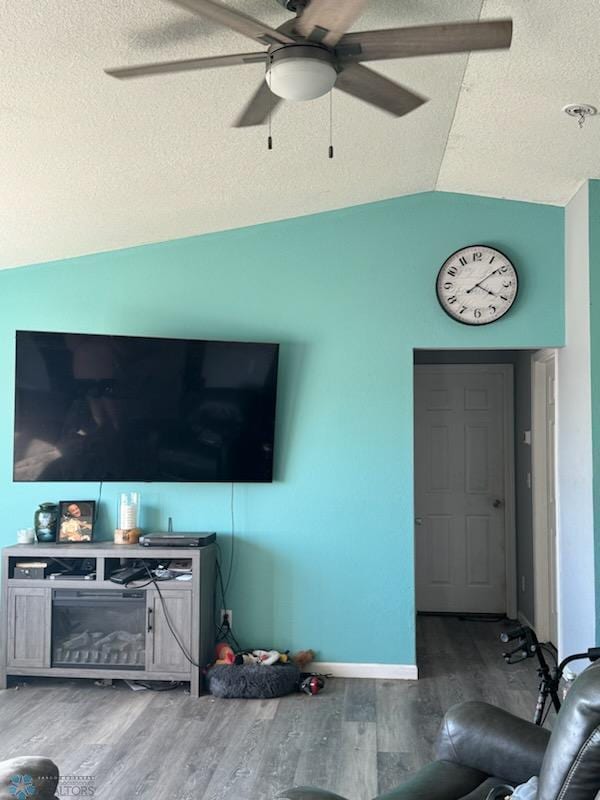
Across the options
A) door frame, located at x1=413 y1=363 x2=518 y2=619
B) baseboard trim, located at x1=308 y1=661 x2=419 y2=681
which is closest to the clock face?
door frame, located at x1=413 y1=363 x2=518 y2=619

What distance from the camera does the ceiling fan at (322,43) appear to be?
1.97 m

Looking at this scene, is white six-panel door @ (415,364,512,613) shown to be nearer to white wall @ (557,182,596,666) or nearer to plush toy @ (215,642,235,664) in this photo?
white wall @ (557,182,596,666)

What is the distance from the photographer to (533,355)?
18.1 feet

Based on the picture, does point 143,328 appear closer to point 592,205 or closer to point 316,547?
point 316,547

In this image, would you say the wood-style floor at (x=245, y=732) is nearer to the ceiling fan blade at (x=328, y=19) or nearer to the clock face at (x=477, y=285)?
the clock face at (x=477, y=285)

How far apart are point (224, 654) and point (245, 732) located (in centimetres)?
77

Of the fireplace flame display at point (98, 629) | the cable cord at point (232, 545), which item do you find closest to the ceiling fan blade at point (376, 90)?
the cable cord at point (232, 545)

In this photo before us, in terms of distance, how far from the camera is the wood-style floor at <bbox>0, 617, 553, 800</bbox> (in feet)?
A: 10.6

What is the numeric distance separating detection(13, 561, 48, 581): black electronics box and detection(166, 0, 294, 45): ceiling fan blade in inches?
131

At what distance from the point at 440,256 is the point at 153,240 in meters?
1.81

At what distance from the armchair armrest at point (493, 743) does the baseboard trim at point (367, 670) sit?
2.20 metres

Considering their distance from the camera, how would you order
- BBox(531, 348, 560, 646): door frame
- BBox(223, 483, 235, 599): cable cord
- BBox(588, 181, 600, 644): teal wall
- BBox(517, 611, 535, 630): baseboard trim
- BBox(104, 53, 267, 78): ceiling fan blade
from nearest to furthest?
BBox(104, 53, 267, 78): ceiling fan blade → BBox(588, 181, 600, 644): teal wall → BBox(223, 483, 235, 599): cable cord → BBox(531, 348, 560, 646): door frame → BBox(517, 611, 535, 630): baseboard trim

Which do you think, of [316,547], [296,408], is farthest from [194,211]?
[316,547]

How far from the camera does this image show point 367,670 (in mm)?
4625
